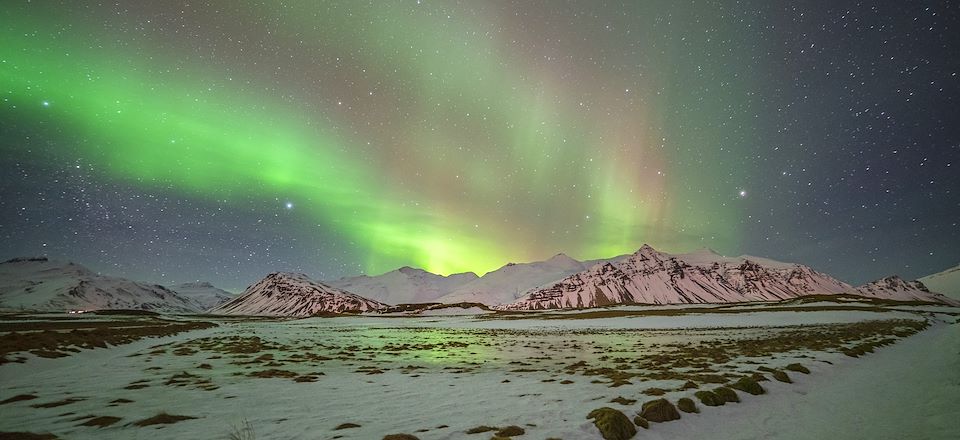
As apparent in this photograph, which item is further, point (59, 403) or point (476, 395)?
→ point (476, 395)

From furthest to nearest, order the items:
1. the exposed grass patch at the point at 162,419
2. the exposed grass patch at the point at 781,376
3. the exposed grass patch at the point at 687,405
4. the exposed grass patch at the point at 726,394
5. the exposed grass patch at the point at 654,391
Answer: the exposed grass patch at the point at 781,376
the exposed grass patch at the point at 654,391
the exposed grass patch at the point at 726,394
the exposed grass patch at the point at 687,405
the exposed grass patch at the point at 162,419

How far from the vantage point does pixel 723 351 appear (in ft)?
84.7

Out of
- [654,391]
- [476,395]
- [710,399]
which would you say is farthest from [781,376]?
[476,395]

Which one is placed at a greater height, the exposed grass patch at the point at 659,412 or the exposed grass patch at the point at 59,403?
the exposed grass patch at the point at 659,412

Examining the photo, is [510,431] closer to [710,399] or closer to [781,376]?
[710,399]

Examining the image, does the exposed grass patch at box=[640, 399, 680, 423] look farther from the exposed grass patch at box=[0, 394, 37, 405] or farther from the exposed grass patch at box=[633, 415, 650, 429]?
the exposed grass patch at box=[0, 394, 37, 405]

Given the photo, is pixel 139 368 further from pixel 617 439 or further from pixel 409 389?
pixel 617 439

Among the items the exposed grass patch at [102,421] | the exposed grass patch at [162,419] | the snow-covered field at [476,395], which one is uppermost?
the exposed grass patch at [102,421]

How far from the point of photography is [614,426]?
30.6 ft

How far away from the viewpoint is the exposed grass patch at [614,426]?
9.19 meters

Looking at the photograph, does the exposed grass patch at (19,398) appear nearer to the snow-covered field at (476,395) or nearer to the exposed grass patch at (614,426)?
the snow-covered field at (476,395)

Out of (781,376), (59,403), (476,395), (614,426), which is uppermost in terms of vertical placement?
A: (614,426)

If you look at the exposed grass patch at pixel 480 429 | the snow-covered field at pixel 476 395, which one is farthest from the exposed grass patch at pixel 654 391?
the exposed grass patch at pixel 480 429

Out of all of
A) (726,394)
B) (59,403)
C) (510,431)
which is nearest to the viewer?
(510,431)
